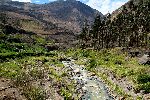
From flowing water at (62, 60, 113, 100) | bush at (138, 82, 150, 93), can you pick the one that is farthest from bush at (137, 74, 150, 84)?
flowing water at (62, 60, 113, 100)

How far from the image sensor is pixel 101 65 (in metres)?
80.7

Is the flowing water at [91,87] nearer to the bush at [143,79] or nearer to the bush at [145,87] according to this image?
the bush at [145,87]

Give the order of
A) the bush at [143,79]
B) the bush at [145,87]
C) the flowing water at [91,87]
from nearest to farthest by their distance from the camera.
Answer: the bush at [145,87] < the flowing water at [91,87] < the bush at [143,79]

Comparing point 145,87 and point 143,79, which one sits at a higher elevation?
point 143,79

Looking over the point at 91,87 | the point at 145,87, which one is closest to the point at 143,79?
the point at 145,87

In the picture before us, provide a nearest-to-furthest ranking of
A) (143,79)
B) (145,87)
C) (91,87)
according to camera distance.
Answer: (145,87), (143,79), (91,87)

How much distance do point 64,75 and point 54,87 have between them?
16380 millimetres

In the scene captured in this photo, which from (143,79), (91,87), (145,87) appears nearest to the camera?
(145,87)

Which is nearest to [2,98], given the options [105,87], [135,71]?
[105,87]

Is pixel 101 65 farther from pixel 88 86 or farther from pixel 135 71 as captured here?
pixel 88 86

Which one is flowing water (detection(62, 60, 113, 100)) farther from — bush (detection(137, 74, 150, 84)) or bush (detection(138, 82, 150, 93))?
bush (detection(137, 74, 150, 84))

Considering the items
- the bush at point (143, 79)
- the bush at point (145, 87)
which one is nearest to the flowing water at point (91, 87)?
the bush at point (145, 87)

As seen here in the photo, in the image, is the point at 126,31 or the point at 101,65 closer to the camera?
the point at 101,65

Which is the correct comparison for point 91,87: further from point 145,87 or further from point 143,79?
point 145,87
